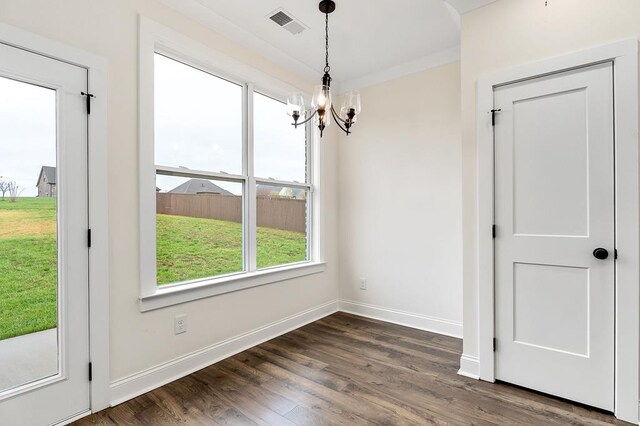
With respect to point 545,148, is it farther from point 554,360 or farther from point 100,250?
point 100,250

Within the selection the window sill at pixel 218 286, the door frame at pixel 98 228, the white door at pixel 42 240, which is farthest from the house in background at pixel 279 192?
the white door at pixel 42 240

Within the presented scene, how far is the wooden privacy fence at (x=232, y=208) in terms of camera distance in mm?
2578

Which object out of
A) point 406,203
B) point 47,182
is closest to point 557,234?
point 406,203

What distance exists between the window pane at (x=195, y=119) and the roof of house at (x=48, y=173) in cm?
68

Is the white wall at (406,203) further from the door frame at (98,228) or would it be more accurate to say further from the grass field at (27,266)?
the grass field at (27,266)

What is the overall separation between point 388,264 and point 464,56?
223cm

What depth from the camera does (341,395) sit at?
221 cm

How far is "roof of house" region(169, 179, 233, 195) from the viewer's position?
2.64 m

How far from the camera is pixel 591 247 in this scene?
2.04 metres

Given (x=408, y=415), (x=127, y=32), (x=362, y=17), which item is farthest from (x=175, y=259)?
(x=362, y=17)

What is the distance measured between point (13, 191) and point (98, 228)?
443 mm

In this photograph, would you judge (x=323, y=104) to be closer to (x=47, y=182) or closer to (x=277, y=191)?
(x=277, y=191)

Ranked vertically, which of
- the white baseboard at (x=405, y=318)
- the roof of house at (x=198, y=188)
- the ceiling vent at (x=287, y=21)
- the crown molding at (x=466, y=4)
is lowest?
the white baseboard at (x=405, y=318)

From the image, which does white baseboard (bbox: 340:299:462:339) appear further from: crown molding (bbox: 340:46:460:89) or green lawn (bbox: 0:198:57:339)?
green lawn (bbox: 0:198:57:339)
